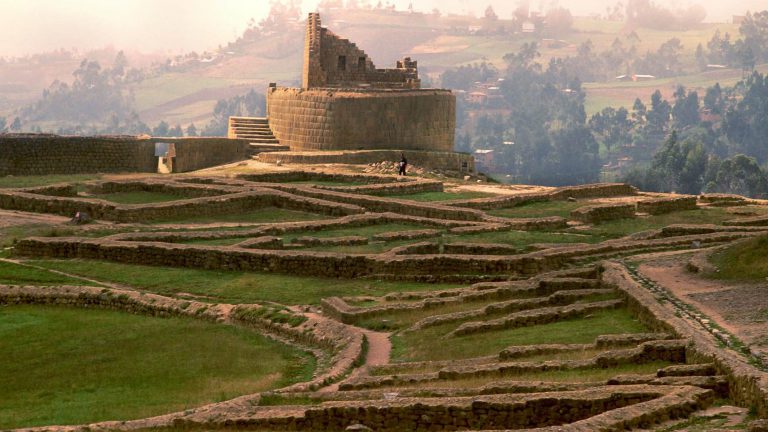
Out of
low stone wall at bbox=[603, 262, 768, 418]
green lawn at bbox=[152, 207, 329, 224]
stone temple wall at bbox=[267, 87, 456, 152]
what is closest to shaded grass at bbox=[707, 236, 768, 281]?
low stone wall at bbox=[603, 262, 768, 418]

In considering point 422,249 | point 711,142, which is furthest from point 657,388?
point 711,142

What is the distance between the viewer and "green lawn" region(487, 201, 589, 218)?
4597 cm

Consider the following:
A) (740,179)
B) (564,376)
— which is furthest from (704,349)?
(740,179)

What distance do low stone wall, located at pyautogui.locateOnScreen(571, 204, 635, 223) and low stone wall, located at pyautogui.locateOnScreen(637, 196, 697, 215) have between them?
924 millimetres

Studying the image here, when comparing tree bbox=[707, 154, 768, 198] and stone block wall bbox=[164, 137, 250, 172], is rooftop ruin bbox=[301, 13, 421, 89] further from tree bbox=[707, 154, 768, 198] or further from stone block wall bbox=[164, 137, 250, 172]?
tree bbox=[707, 154, 768, 198]

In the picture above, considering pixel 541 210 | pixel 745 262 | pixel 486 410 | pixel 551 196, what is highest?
pixel 745 262

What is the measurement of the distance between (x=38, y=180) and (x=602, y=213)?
59.0ft

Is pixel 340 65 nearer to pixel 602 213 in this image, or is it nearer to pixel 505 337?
pixel 602 213

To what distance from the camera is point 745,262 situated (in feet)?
96.0

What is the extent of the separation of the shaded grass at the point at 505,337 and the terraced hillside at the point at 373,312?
0.23ft

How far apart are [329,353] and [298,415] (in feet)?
22.5

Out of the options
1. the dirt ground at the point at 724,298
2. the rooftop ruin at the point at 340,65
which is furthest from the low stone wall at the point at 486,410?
the rooftop ruin at the point at 340,65

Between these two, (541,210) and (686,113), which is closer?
(541,210)

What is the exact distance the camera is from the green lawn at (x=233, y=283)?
33469mm
